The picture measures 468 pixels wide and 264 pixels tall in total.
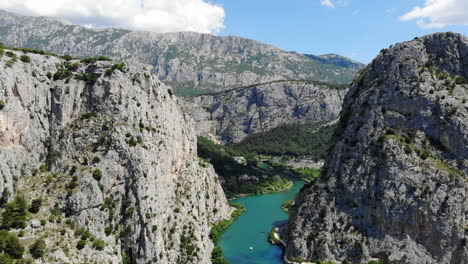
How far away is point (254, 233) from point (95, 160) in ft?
188

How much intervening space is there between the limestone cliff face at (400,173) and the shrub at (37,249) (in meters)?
54.5

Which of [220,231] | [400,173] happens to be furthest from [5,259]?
[400,173]

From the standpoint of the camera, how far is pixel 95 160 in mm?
74000

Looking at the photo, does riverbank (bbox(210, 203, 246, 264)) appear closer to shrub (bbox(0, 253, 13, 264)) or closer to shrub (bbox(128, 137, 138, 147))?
shrub (bbox(128, 137, 138, 147))

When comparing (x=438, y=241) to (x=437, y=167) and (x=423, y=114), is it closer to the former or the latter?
(x=437, y=167)

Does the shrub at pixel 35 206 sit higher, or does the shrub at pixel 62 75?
the shrub at pixel 62 75

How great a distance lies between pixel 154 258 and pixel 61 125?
33603 mm

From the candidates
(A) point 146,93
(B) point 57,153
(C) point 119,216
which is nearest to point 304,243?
(C) point 119,216

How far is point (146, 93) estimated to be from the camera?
8969 cm

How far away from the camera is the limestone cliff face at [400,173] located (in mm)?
Result: 80125

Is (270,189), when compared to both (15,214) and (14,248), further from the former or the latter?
(14,248)

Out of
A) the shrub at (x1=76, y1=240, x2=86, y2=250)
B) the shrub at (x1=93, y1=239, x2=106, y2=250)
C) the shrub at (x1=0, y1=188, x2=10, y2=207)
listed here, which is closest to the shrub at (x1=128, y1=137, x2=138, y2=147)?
the shrub at (x1=93, y1=239, x2=106, y2=250)

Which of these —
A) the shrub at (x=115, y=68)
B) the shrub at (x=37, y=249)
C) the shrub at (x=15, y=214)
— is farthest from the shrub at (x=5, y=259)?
the shrub at (x=115, y=68)

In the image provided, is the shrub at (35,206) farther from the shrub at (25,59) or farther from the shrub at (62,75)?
the shrub at (25,59)
